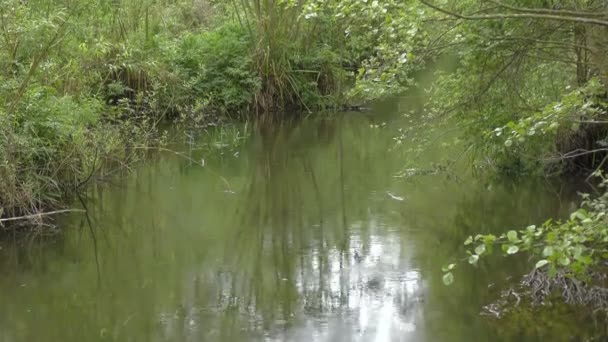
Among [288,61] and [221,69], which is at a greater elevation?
[288,61]

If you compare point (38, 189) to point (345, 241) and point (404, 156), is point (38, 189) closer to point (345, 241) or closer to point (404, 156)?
point (345, 241)

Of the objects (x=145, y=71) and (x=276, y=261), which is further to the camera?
(x=145, y=71)

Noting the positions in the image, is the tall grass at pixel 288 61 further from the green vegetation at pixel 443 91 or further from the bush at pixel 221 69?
the green vegetation at pixel 443 91

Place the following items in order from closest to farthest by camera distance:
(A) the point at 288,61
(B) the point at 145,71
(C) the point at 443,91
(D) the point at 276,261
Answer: (D) the point at 276,261
(C) the point at 443,91
(B) the point at 145,71
(A) the point at 288,61

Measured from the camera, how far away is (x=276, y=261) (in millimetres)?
7969

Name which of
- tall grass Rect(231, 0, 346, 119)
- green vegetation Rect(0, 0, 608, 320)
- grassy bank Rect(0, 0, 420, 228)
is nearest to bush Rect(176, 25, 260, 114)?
grassy bank Rect(0, 0, 420, 228)

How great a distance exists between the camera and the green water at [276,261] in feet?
20.6

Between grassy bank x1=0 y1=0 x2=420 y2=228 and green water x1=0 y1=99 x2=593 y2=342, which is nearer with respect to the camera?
green water x1=0 y1=99 x2=593 y2=342

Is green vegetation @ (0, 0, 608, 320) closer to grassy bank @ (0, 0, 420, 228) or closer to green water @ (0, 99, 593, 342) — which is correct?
grassy bank @ (0, 0, 420, 228)

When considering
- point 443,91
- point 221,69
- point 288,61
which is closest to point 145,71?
point 221,69

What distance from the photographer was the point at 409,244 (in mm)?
8234

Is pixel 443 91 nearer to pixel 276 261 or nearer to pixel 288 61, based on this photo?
pixel 276 261

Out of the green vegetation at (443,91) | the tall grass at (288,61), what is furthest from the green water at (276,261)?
the tall grass at (288,61)

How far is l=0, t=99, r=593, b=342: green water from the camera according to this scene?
20.6 ft
